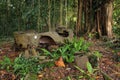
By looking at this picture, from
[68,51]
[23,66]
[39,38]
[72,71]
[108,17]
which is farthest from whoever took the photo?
[108,17]

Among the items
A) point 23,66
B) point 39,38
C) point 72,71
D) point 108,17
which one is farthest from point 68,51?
point 108,17

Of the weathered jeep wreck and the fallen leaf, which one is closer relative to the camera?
the fallen leaf

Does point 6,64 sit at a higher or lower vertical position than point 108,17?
lower

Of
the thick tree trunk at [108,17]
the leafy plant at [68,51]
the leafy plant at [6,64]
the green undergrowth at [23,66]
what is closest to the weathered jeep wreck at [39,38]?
the leafy plant at [68,51]

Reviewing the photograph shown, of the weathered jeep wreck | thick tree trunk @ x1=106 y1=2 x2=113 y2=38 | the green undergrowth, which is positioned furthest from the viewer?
thick tree trunk @ x1=106 y1=2 x2=113 y2=38

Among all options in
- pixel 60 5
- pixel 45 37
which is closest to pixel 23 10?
pixel 60 5

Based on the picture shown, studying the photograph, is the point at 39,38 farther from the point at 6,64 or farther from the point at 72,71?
the point at 72,71

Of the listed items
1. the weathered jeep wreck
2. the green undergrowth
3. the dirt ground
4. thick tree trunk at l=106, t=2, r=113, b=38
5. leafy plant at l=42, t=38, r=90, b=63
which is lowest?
the dirt ground

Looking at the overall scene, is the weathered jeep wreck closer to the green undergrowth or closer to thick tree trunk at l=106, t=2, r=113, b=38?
the green undergrowth

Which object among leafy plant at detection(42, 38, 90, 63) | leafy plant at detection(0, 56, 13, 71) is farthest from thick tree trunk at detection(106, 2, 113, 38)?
leafy plant at detection(0, 56, 13, 71)

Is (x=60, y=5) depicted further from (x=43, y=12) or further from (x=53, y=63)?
(x=53, y=63)

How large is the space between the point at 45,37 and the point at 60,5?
688 centimetres

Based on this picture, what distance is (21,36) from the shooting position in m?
6.32

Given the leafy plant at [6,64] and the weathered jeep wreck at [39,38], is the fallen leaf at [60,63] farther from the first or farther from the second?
the leafy plant at [6,64]
